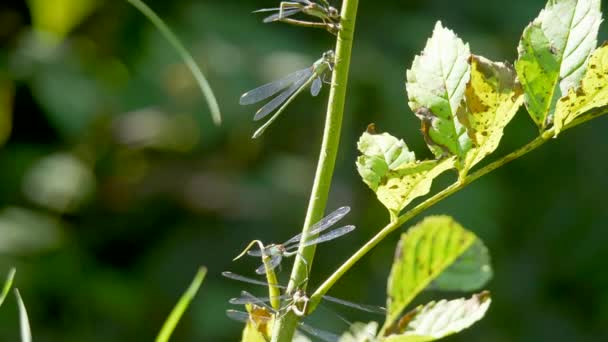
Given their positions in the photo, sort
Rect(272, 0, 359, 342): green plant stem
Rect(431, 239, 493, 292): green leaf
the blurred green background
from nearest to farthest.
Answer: Rect(272, 0, 359, 342): green plant stem
Rect(431, 239, 493, 292): green leaf
the blurred green background

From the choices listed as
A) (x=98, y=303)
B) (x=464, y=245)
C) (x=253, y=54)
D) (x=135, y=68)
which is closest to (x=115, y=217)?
(x=98, y=303)

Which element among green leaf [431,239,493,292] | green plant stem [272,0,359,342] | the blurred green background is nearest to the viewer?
green plant stem [272,0,359,342]

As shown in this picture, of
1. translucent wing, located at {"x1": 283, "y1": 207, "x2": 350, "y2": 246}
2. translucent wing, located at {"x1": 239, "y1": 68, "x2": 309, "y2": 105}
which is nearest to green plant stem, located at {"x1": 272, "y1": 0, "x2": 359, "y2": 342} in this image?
translucent wing, located at {"x1": 283, "y1": 207, "x2": 350, "y2": 246}

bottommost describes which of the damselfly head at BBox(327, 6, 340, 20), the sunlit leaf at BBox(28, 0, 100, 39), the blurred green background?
the blurred green background

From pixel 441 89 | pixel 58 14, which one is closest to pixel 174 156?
pixel 58 14

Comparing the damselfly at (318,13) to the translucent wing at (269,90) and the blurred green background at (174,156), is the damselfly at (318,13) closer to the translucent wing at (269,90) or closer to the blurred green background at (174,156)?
the translucent wing at (269,90)

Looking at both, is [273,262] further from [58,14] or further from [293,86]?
[58,14]

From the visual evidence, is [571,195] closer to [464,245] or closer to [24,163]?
[24,163]

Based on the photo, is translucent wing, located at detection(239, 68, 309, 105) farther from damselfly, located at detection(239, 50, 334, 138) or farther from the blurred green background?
the blurred green background

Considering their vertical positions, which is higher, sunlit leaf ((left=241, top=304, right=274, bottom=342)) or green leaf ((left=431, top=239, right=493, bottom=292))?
sunlit leaf ((left=241, top=304, right=274, bottom=342))
